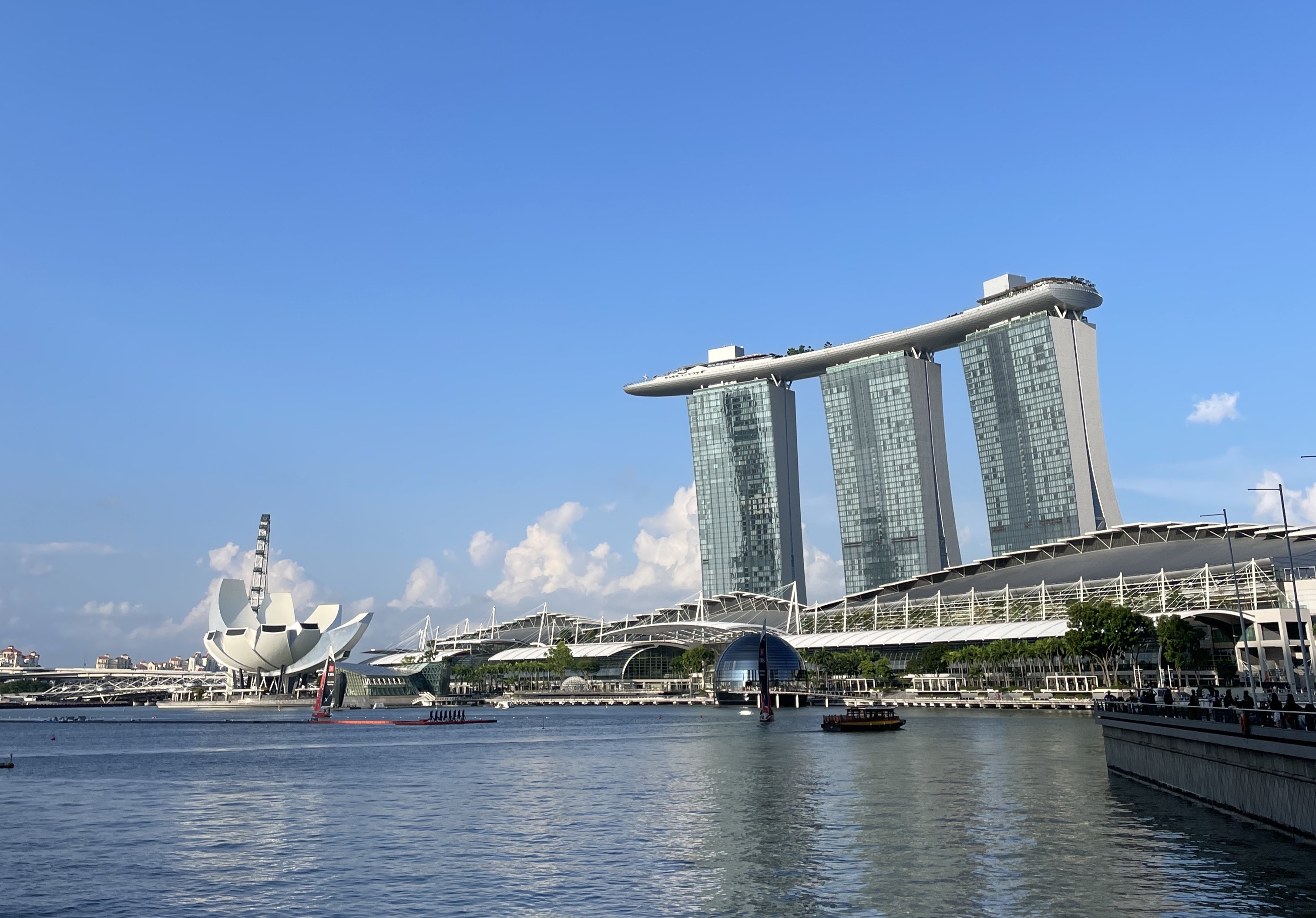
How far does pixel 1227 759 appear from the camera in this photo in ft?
149

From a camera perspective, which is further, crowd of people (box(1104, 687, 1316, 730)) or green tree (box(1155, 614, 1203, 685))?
green tree (box(1155, 614, 1203, 685))

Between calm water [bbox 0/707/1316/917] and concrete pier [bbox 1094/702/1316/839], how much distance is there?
1.15 m

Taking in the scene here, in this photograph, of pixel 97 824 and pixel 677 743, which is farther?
pixel 677 743

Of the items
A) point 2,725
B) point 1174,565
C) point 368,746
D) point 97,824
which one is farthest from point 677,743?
point 2,725

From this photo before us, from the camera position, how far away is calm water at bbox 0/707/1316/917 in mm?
34656

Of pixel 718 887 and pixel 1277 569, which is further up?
pixel 1277 569

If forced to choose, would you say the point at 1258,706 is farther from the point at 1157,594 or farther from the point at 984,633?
the point at 984,633

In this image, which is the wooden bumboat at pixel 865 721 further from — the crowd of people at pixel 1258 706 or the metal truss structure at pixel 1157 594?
the crowd of people at pixel 1258 706

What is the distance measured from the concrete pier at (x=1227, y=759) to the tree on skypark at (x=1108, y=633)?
83723mm

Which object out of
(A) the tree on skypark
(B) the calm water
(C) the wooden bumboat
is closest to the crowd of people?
(B) the calm water

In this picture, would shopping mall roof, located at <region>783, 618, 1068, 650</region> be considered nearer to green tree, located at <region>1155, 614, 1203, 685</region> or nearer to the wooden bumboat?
green tree, located at <region>1155, 614, 1203, 685</region>

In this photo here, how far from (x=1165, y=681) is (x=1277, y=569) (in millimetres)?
28151

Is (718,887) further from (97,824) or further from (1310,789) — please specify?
(97,824)

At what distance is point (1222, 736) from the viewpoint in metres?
44.8
